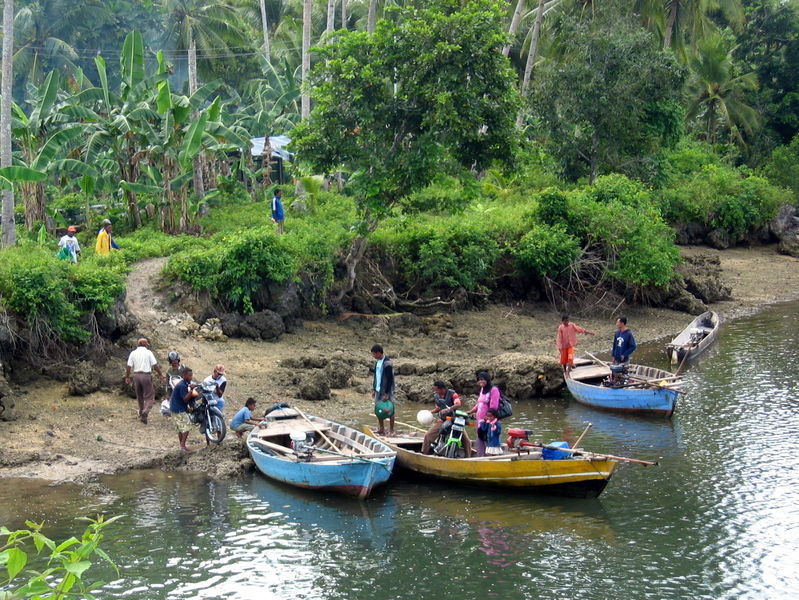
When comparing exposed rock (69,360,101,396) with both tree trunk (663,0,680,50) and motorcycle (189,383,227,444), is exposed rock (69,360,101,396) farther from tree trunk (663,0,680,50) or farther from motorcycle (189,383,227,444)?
tree trunk (663,0,680,50)

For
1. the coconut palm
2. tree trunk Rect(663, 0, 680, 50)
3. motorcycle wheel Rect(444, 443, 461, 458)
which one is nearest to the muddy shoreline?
motorcycle wheel Rect(444, 443, 461, 458)

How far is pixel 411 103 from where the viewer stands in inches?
915

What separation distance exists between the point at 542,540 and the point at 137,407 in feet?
29.3

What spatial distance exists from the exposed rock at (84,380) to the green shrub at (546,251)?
45.6 ft

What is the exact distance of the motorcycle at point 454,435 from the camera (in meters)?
14.6

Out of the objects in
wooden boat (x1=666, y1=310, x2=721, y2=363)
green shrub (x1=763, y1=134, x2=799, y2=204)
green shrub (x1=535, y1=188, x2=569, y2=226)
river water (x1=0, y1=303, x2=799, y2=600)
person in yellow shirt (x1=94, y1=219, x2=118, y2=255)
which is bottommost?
river water (x1=0, y1=303, x2=799, y2=600)

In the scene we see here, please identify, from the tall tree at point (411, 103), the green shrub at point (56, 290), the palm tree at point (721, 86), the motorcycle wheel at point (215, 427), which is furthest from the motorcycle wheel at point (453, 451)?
the palm tree at point (721, 86)

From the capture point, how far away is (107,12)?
195 feet

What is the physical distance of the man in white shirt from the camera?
16734 mm

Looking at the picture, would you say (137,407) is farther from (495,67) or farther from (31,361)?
(495,67)

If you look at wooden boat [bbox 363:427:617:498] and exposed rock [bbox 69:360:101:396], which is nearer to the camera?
wooden boat [bbox 363:427:617:498]

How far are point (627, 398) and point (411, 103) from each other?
9371mm

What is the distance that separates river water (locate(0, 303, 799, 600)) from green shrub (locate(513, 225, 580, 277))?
11.1 meters

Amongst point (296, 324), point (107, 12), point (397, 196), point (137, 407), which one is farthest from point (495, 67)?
point (107, 12)
